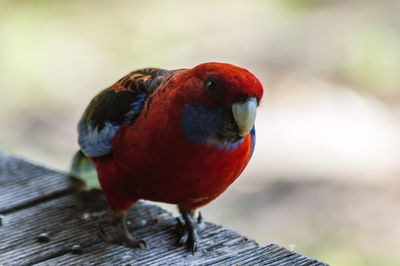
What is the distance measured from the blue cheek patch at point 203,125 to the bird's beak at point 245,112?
8 centimetres

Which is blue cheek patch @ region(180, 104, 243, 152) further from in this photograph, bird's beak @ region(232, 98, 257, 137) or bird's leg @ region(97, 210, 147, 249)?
bird's leg @ region(97, 210, 147, 249)

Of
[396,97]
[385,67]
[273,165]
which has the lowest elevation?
[273,165]

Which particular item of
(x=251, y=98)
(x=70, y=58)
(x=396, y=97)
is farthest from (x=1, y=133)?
(x=251, y=98)

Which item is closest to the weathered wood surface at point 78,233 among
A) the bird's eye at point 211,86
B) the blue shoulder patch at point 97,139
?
the blue shoulder patch at point 97,139

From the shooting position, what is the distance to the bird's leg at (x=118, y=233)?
2.87 m

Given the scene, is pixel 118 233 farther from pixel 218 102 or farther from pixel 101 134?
pixel 218 102

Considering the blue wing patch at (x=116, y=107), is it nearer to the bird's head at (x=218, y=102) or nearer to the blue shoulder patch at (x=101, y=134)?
the blue shoulder patch at (x=101, y=134)

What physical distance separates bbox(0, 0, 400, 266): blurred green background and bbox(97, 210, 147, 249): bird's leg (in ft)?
8.50

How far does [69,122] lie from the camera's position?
670 cm

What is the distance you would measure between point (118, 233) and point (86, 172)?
1.96ft

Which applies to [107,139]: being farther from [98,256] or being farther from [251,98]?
[251,98]

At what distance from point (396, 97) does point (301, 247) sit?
2216 mm

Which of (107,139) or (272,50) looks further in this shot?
(272,50)

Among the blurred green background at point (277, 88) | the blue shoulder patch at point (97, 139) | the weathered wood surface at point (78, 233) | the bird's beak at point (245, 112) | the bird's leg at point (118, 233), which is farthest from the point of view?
the blurred green background at point (277, 88)
